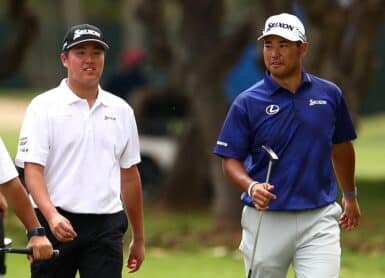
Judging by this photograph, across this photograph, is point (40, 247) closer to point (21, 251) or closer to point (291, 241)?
point (21, 251)

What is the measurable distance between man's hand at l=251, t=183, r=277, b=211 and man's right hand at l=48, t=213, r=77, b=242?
39.7 inches

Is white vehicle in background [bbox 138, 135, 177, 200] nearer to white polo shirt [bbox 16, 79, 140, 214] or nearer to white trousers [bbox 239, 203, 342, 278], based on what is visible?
white trousers [bbox 239, 203, 342, 278]

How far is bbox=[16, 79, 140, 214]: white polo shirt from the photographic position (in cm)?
799

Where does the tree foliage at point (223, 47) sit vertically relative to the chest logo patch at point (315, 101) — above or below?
below

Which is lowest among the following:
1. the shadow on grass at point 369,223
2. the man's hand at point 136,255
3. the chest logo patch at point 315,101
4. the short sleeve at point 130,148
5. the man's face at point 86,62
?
the shadow on grass at point 369,223

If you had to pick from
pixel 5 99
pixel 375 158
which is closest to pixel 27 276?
pixel 375 158

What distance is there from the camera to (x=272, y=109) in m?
8.17

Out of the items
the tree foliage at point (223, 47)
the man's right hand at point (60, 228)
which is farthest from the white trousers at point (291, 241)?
the tree foliage at point (223, 47)

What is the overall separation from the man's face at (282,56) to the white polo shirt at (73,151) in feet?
3.25

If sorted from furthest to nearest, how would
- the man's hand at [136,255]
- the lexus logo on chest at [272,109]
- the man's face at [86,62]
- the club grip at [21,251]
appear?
the man's hand at [136,255] → the lexus logo on chest at [272,109] → the man's face at [86,62] → the club grip at [21,251]

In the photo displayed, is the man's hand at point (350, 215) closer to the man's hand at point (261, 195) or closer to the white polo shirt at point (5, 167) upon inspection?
the man's hand at point (261, 195)

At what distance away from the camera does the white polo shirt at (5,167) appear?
6879mm

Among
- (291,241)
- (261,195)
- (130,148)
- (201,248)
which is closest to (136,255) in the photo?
(130,148)

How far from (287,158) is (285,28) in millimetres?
749
